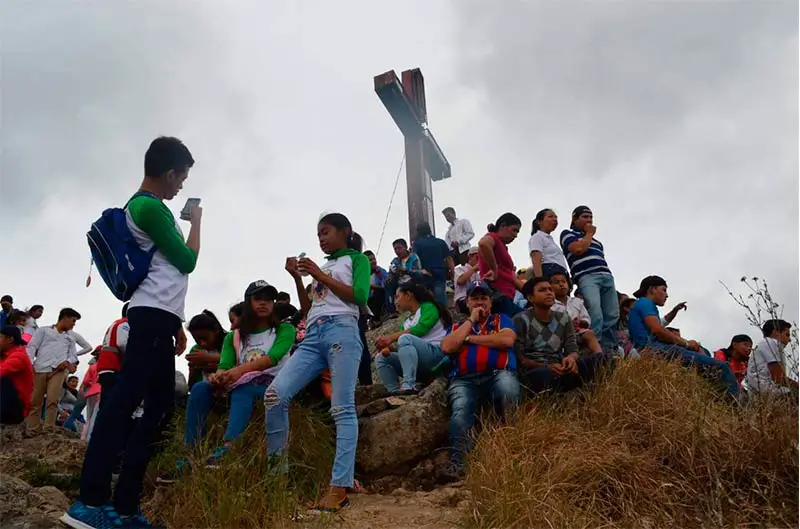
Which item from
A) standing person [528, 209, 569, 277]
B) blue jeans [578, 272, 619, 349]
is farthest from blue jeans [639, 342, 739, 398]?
standing person [528, 209, 569, 277]

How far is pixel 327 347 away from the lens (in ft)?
12.5

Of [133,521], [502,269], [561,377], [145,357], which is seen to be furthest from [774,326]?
[133,521]

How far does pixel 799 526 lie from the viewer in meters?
3.11

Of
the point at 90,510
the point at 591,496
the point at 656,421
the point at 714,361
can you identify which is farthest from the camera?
the point at 714,361

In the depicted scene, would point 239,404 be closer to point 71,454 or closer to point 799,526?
point 71,454

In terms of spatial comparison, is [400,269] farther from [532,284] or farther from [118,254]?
[118,254]

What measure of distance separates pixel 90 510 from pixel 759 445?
3.51 metres

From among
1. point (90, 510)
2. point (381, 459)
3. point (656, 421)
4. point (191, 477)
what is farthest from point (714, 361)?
point (90, 510)

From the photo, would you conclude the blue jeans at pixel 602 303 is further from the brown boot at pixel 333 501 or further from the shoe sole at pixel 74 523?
Answer: the shoe sole at pixel 74 523

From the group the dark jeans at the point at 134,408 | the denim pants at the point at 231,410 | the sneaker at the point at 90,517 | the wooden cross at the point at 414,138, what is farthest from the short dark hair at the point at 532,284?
the wooden cross at the point at 414,138

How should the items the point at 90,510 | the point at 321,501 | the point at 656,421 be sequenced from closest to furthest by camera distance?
1. the point at 90,510
2. the point at 321,501
3. the point at 656,421

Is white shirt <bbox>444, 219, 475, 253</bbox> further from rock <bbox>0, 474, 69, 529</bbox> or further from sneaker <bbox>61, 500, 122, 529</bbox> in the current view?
sneaker <bbox>61, 500, 122, 529</bbox>

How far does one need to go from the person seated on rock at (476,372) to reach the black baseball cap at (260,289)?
136 centimetres

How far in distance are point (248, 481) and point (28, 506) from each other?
4.00 ft
